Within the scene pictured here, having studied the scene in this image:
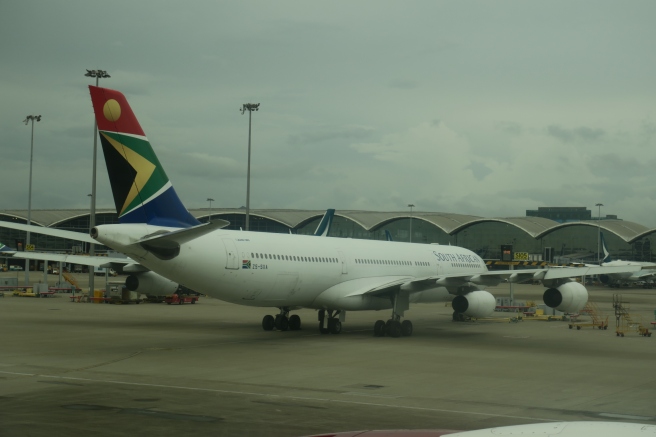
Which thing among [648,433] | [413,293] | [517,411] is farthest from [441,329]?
[648,433]

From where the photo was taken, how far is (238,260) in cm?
2462

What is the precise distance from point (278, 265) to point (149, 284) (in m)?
7.12

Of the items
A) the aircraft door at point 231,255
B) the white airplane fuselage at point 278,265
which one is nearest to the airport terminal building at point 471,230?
the white airplane fuselage at point 278,265

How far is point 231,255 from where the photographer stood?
2441 centimetres

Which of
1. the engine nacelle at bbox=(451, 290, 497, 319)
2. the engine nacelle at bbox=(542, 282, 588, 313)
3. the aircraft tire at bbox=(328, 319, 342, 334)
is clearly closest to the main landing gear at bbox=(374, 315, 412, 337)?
the aircraft tire at bbox=(328, 319, 342, 334)

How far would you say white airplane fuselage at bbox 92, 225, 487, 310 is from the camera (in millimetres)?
Result: 23016

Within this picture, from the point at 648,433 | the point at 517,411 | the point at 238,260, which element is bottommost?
the point at 517,411

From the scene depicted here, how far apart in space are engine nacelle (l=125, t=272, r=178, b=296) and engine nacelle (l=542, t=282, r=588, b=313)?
14.1 m

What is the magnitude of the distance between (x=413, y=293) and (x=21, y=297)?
31334mm

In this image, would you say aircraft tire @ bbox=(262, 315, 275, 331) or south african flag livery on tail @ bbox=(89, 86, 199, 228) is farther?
aircraft tire @ bbox=(262, 315, 275, 331)

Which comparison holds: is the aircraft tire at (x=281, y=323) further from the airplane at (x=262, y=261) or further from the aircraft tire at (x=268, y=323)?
the aircraft tire at (x=268, y=323)

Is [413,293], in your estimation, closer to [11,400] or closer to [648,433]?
[11,400]

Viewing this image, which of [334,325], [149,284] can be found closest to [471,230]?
[334,325]

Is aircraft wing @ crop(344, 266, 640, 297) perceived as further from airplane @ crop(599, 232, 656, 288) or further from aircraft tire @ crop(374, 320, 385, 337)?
airplane @ crop(599, 232, 656, 288)
